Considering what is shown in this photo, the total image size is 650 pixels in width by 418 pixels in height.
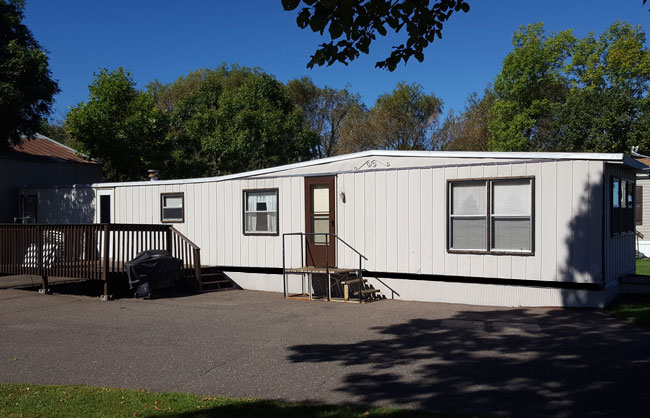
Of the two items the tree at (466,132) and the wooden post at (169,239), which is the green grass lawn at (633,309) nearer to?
the wooden post at (169,239)

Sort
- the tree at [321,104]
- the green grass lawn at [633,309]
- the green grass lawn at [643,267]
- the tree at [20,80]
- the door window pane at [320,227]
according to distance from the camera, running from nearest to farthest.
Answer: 1. the green grass lawn at [633,309]
2. the door window pane at [320,227]
3. the green grass lawn at [643,267]
4. the tree at [20,80]
5. the tree at [321,104]

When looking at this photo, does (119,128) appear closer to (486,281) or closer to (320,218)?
(320,218)

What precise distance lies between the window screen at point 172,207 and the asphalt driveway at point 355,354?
4107 millimetres

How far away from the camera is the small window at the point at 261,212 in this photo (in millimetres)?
13469

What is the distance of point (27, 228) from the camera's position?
43.0 ft

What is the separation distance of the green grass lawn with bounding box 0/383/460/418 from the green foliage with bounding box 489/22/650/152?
89.3ft

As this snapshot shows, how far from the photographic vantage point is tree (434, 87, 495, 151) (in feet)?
119

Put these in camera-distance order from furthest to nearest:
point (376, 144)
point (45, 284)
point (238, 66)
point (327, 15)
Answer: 1. point (238, 66)
2. point (376, 144)
3. point (45, 284)
4. point (327, 15)

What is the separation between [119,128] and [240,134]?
24.9 feet

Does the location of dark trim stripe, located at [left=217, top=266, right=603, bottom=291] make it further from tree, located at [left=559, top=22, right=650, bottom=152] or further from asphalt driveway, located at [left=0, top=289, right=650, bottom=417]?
tree, located at [left=559, top=22, right=650, bottom=152]

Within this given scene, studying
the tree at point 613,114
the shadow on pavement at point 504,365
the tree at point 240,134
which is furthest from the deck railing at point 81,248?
the tree at point 613,114

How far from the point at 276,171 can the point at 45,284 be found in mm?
5642

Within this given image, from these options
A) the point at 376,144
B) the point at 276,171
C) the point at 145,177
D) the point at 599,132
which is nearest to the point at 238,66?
the point at 376,144

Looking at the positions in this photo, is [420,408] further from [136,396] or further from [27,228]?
[27,228]
